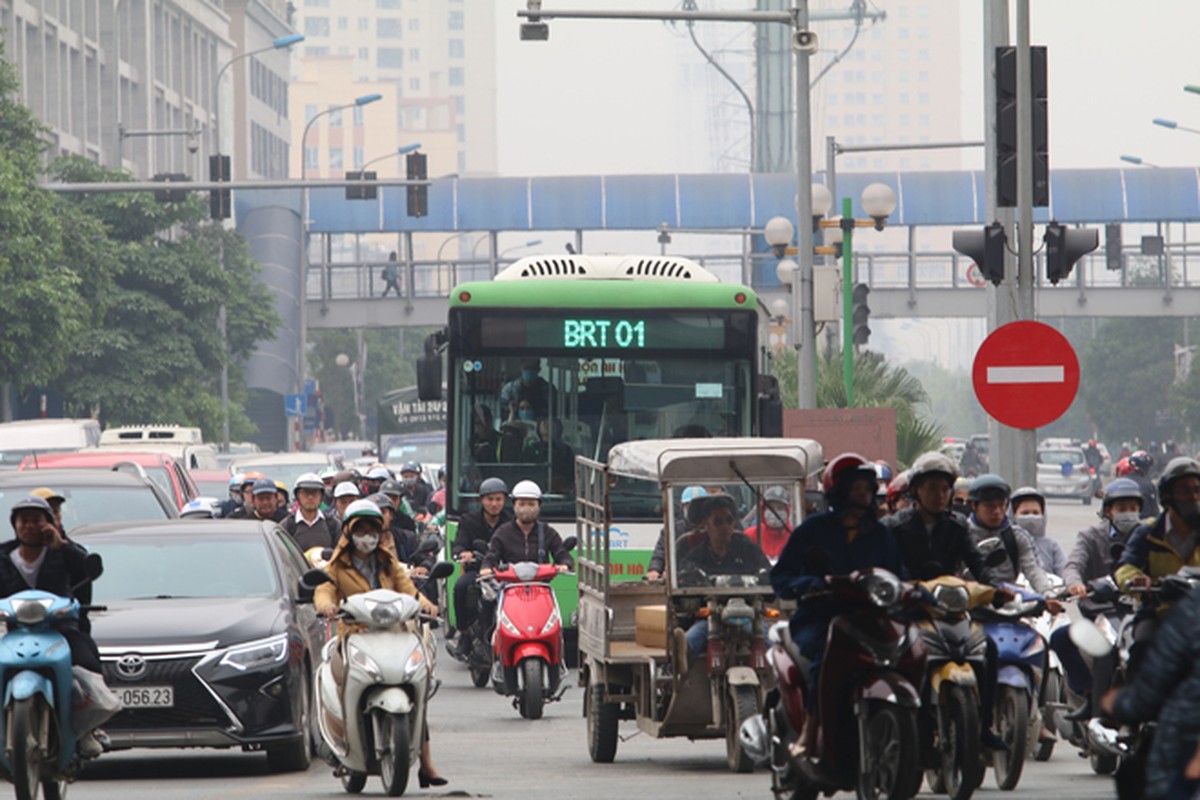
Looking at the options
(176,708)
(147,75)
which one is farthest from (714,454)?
(147,75)

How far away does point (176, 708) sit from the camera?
1257cm

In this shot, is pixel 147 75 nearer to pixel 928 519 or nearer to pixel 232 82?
pixel 232 82

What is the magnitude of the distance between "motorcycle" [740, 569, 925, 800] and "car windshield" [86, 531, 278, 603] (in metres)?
4.67

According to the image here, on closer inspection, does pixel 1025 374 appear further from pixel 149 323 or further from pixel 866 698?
pixel 149 323

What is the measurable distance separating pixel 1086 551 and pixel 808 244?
17304 mm

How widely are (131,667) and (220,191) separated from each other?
23.8 meters

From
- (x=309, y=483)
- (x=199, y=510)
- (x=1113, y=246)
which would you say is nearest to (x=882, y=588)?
(x=309, y=483)

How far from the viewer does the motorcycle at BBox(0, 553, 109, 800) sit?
34.1ft

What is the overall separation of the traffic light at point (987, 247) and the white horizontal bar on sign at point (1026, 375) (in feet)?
4.54

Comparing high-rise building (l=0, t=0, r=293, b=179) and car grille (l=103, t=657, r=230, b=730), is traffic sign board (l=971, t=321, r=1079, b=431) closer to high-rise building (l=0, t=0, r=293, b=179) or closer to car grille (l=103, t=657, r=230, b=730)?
car grille (l=103, t=657, r=230, b=730)

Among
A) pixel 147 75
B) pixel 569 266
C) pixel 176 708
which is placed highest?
pixel 147 75

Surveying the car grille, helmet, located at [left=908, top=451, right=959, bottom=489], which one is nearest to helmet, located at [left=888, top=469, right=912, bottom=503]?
helmet, located at [left=908, top=451, right=959, bottom=489]

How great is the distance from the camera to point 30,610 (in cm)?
1050

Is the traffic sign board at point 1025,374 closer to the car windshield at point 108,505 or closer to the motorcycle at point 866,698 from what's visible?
the motorcycle at point 866,698
